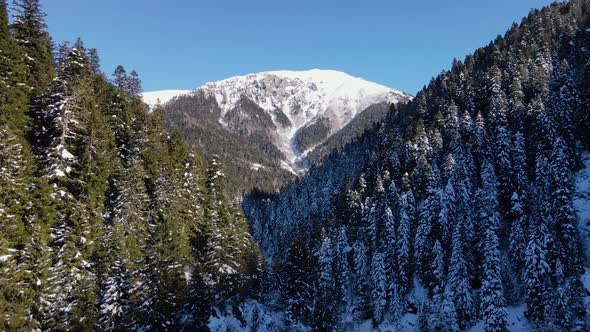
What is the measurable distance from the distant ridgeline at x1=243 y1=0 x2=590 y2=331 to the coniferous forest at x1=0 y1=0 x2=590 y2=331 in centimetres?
31

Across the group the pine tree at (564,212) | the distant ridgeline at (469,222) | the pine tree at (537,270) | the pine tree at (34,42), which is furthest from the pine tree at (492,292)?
the pine tree at (34,42)

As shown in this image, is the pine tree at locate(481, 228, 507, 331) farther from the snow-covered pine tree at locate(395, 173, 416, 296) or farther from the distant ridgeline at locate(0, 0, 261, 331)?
the distant ridgeline at locate(0, 0, 261, 331)

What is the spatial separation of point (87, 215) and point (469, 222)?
170 ft

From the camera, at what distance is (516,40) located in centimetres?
12200

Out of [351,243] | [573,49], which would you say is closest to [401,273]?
[351,243]

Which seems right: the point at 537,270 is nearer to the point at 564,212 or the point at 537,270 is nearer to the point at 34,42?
the point at 564,212

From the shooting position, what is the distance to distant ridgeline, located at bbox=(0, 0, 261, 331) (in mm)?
27906

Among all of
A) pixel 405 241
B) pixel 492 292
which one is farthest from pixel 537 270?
pixel 405 241

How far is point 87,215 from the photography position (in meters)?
34.0

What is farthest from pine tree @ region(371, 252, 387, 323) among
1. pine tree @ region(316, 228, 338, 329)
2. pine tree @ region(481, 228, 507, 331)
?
pine tree @ region(481, 228, 507, 331)

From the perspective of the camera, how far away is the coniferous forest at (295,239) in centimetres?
3131

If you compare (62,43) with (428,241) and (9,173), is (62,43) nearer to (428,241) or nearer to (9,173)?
(9,173)

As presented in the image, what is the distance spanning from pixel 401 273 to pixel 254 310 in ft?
83.0

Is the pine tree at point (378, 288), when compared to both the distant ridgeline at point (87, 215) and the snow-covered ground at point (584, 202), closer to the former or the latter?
the distant ridgeline at point (87, 215)
